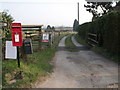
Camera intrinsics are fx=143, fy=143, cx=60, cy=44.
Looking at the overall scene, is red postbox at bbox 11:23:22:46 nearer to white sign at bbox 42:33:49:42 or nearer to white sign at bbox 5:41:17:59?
white sign at bbox 5:41:17:59

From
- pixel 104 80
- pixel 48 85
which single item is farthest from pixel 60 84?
pixel 104 80

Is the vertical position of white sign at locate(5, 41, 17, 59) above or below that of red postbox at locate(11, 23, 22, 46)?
below

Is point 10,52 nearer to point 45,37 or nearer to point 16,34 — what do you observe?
point 16,34

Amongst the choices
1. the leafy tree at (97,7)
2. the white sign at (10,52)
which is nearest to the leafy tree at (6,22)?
the white sign at (10,52)

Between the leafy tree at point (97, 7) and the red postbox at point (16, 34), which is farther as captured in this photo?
the leafy tree at point (97, 7)

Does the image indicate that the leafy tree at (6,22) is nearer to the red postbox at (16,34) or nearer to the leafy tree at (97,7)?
the red postbox at (16,34)

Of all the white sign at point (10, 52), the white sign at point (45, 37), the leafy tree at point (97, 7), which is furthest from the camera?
the leafy tree at point (97, 7)

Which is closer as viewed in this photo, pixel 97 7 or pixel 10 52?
pixel 10 52

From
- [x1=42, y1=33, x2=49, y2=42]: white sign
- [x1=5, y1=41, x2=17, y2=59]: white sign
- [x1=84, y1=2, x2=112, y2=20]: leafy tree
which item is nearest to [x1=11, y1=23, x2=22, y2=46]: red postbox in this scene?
[x1=5, y1=41, x2=17, y2=59]: white sign

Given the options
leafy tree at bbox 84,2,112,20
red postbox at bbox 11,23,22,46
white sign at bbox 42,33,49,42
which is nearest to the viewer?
red postbox at bbox 11,23,22,46

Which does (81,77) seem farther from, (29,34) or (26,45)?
(29,34)

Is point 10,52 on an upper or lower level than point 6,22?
lower

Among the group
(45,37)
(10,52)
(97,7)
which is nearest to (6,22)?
(10,52)

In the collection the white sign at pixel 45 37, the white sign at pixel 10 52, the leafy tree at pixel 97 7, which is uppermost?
the leafy tree at pixel 97 7
